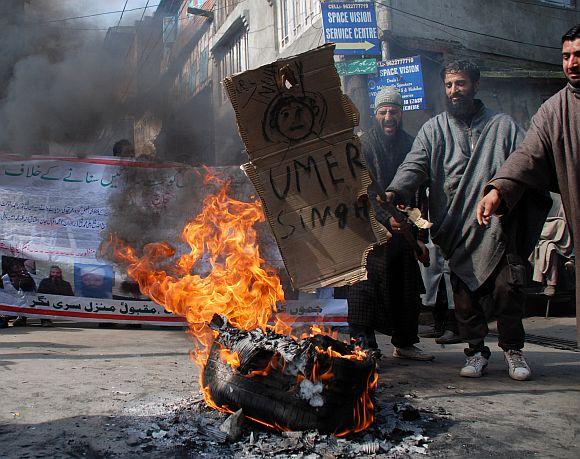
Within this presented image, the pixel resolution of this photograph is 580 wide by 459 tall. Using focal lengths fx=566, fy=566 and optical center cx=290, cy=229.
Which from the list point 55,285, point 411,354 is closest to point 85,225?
point 55,285

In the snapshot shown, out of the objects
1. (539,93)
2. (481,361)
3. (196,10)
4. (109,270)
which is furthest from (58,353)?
(196,10)

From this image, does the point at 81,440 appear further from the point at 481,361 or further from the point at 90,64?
the point at 90,64

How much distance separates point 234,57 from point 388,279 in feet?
54.4

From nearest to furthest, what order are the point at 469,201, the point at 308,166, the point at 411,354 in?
the point at 308,166 → the point at 469,201 → the point at 411,354

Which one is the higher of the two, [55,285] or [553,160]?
[553,160]

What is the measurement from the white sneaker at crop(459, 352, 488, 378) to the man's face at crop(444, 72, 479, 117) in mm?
1758

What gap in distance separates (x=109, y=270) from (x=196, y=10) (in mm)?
16182

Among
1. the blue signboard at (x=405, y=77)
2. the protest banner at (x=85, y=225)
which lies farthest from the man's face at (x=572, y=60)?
the blue signboard at (x=405, y=77)

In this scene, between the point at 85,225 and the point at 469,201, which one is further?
the point at 85,225

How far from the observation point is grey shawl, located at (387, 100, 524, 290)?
3.96 metres

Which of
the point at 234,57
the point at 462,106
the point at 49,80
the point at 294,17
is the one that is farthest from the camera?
the point at 234,57

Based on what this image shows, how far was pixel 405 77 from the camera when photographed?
11969mm

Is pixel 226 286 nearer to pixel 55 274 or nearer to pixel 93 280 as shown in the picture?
pixel 93 280

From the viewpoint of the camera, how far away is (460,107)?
412 cm
